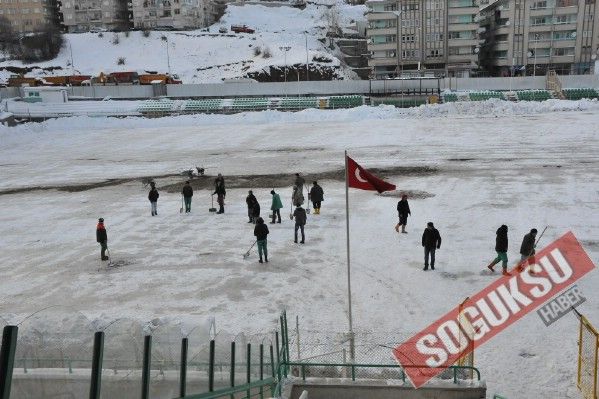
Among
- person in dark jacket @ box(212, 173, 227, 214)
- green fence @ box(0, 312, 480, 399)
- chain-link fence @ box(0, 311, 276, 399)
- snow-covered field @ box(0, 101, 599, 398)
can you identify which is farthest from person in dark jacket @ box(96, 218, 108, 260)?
green fence @ box(0, 312, 480, 399)

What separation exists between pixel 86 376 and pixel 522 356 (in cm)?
715

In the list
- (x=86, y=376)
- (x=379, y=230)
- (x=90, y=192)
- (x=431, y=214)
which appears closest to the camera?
(x=86, y=376)

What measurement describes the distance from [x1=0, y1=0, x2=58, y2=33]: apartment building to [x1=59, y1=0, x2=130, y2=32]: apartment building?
5.46 metres

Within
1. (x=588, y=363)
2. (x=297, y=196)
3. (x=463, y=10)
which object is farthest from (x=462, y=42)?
(x=588, y=363)

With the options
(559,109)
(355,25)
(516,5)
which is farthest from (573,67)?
(355,25)

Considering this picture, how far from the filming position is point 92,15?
132m

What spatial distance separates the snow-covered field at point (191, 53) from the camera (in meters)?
95.2

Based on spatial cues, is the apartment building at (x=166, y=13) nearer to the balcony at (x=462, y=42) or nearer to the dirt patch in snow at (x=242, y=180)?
the balcony at (x=462, y=42)

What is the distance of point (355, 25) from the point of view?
13062 cm

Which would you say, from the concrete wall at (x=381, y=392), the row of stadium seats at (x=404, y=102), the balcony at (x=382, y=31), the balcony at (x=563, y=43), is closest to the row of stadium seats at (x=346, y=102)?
the row of stadium seats at (x=404, y=102)

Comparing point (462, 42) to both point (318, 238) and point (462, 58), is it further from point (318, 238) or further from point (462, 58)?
point (318, 238)

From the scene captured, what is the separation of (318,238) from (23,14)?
134 metres

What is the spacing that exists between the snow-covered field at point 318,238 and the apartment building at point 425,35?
49113 mm

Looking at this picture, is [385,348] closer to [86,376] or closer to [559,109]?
[86,376]
